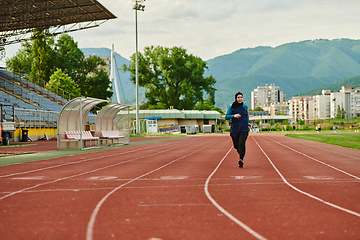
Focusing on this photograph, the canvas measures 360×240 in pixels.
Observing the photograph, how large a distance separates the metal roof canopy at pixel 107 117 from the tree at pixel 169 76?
158 feet

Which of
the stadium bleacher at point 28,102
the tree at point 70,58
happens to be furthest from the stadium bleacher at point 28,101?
the tree at point 70,58

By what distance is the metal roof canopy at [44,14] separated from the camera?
1352 inches

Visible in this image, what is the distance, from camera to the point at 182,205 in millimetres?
6531

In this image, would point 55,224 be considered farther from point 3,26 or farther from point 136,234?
point 3,26

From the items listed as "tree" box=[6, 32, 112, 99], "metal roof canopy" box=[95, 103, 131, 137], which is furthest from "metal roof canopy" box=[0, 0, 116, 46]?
"tree" box=[6, 32, 112, 99]

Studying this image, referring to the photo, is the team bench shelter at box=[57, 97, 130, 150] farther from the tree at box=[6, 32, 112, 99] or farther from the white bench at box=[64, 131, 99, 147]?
the tree at box=[6, 32, 112, 99]

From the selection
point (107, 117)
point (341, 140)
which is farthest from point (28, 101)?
point (341, 140)

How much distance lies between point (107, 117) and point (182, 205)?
2338cm

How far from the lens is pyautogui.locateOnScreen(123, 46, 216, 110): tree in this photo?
78.9 metres

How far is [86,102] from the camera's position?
2353 centimetres

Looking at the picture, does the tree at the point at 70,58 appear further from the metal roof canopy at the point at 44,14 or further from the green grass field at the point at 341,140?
the green grass field at the point at 341,140

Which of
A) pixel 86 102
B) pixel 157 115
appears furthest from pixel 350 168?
pixel 157 115

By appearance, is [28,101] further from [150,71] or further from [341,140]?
[150,71]

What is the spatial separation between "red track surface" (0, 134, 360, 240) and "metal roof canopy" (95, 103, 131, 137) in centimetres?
1641
